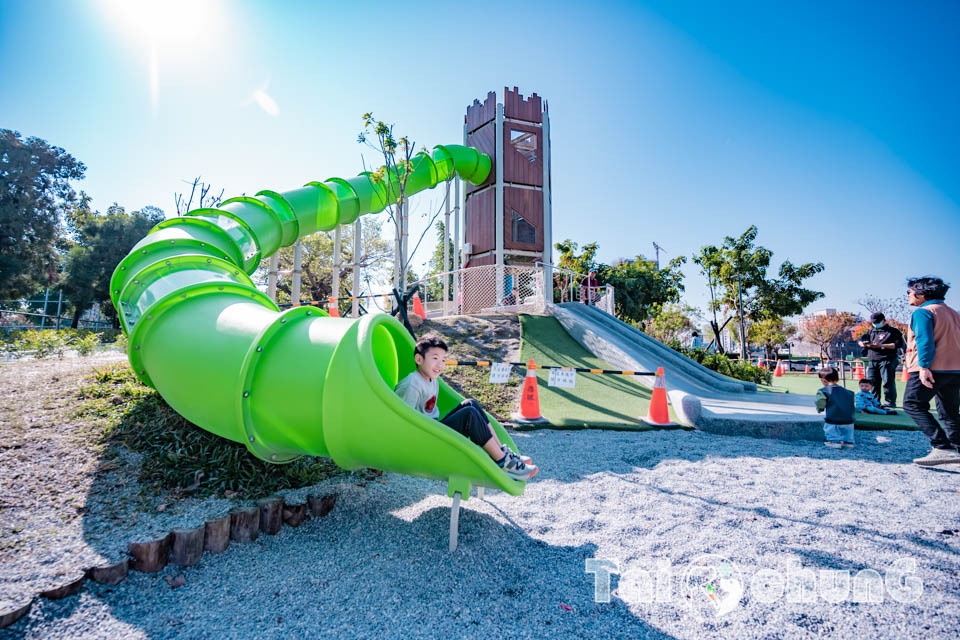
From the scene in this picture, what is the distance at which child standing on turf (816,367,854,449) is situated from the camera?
5422mm

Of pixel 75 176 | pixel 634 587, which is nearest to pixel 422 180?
pixel 634 587

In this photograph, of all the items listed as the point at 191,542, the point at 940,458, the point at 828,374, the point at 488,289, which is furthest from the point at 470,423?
the point at 488,289

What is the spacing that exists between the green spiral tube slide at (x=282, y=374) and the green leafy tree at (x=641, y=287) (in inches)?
1117

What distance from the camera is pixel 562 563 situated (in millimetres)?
2592

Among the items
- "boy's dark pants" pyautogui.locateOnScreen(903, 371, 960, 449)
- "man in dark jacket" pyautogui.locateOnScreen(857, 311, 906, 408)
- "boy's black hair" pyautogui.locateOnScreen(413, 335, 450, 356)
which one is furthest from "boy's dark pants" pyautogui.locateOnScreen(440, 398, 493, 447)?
"man in dark jacket" pyautogui.locateOnScreen(857, 311, 906, 408)

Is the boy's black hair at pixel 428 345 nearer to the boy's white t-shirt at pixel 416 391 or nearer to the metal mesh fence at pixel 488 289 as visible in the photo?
the boy's white t-shirt at pixel 416 391

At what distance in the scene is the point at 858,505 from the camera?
3.43m

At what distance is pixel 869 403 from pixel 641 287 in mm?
23923

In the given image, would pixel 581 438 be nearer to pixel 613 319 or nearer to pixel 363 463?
pixel 363 463

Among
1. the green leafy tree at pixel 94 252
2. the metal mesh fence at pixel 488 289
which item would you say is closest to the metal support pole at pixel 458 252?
the metal mesh fence at pixel 488 289

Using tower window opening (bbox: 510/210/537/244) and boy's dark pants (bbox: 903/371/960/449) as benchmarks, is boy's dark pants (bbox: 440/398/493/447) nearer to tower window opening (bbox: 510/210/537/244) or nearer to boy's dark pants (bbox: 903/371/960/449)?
boy's dark pants (bbox: 903/371/960/449)

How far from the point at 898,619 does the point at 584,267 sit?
102 feet

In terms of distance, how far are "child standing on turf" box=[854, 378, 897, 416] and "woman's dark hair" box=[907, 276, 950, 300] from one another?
3.62m

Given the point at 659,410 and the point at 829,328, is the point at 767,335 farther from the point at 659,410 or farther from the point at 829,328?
the point at 659,410
